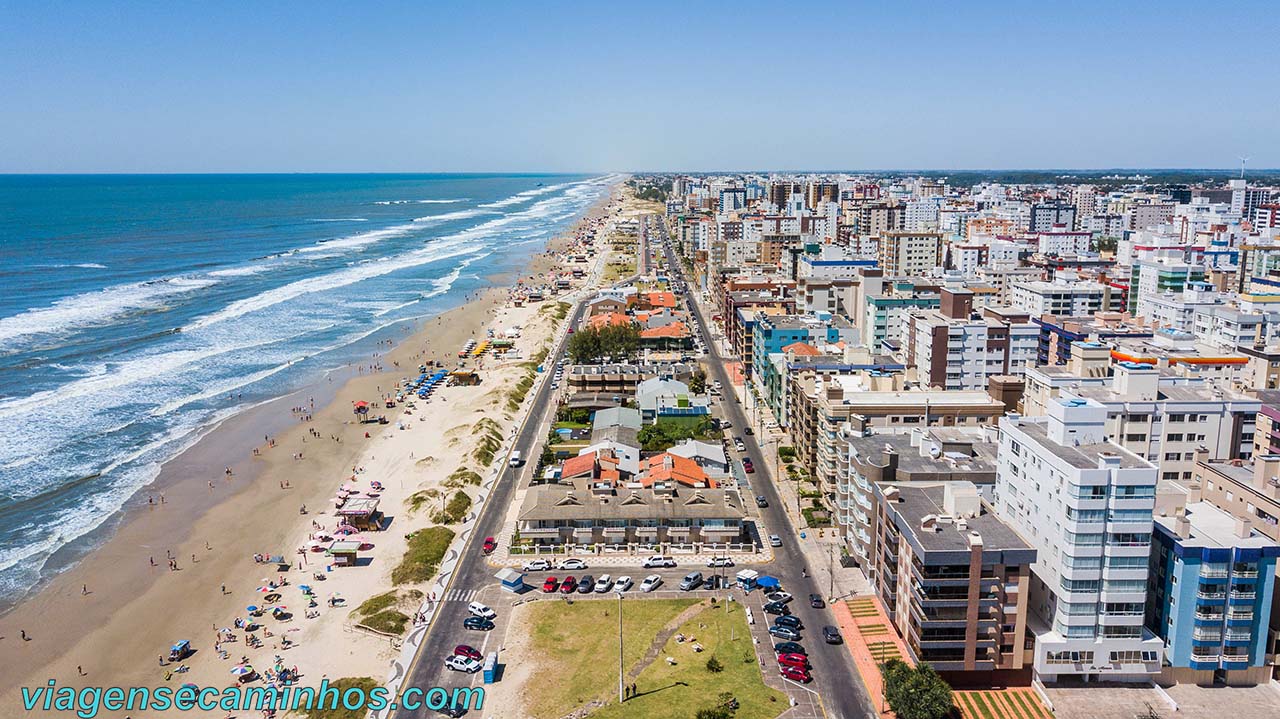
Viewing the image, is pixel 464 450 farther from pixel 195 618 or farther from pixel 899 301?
pixel 899 301

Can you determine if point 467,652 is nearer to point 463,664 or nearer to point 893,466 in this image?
point 463,664

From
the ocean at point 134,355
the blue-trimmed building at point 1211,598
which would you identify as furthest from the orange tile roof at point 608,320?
the blue-trimmed building at point 1211,598

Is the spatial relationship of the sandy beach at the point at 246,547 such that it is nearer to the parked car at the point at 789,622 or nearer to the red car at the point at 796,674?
the red car at the point at 796,674

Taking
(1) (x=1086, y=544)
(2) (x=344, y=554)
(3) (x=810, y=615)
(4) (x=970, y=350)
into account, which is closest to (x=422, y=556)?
(2) (x=344, y=554)

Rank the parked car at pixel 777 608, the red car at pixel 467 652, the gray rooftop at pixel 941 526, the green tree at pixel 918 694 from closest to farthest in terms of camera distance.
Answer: the green tree at pixel 918 694
the gray rooftop at pixel 941 526
the red car at pixel 467 652
the parked car at pixel 777 608

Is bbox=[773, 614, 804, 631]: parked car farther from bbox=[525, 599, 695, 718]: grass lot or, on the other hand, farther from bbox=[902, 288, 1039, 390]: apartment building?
bbox=[902, 288, 1039, 390]: apartment building
